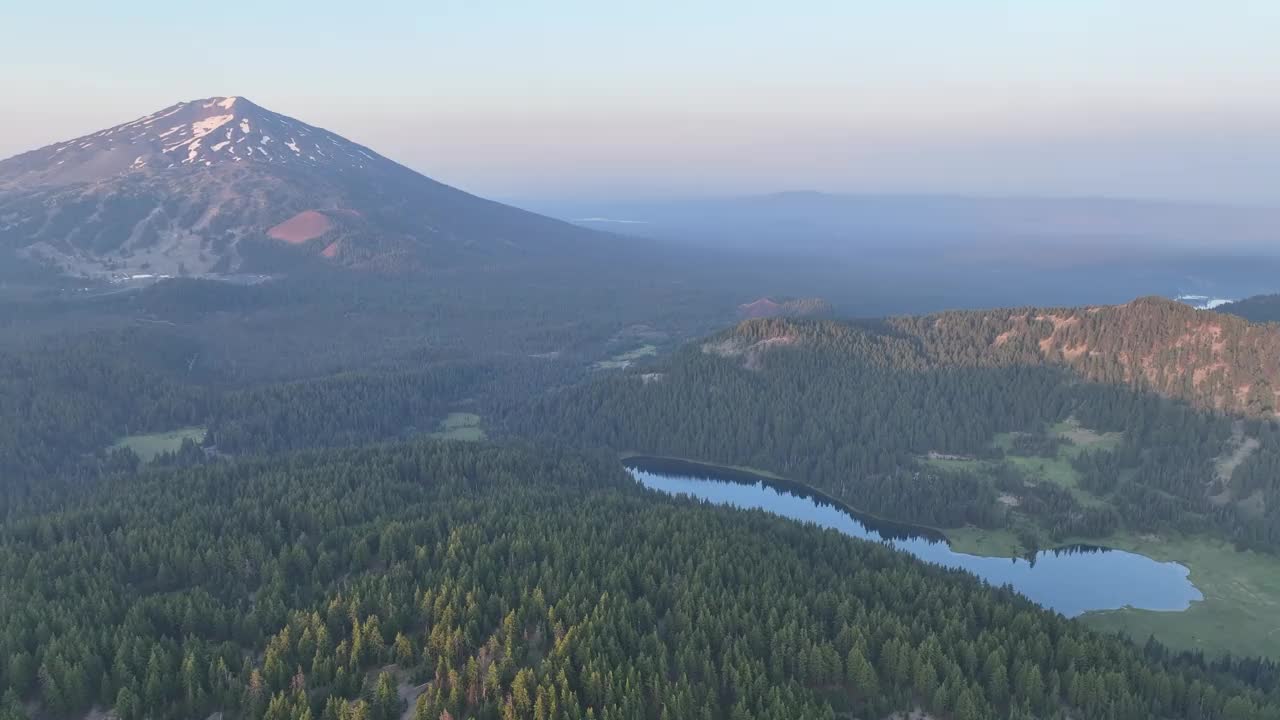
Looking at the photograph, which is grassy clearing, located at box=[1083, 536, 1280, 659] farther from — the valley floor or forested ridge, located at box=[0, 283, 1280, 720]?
forested ridge, located at box=[0, 283, 1280, 720]

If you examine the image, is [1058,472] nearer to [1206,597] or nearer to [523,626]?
[1206,597]

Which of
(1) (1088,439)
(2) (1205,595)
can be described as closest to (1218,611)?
(2) (1205,595)

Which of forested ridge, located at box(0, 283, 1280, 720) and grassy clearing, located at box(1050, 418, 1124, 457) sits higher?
forested ridge, located at box(0, 283, 1280, 720)

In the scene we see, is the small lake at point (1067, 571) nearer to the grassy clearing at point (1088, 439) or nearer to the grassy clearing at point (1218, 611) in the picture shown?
the grassy clearing at point (1218, 611)

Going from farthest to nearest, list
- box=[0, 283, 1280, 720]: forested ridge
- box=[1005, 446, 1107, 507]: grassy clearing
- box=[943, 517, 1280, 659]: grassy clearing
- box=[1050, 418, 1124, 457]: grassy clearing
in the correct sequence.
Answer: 1. box=[1050, 418, 1124, 457]: grassy clearing
2. box=[1005, 446, 1107, 507]: grassy clearing
3. box=[943, 517, 1280, 659]: grassy clearing
4. box=[0, 283, 1280, 720]: forested ridge

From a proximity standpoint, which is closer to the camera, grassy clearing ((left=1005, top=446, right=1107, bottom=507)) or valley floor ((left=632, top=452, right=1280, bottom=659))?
valley floor ((left=632, top=452, right=1280, bottom=659))

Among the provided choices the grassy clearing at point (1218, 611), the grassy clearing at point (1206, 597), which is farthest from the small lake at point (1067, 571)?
the grassy clearing at point (1218, 611)

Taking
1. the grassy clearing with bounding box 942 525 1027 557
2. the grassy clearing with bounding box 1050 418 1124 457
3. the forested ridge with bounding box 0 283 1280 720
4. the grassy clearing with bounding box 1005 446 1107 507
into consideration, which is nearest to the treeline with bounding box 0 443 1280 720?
the forested ridge with bounding box 0 283 1280 720

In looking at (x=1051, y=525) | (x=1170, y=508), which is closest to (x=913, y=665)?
(x=1051, y=525)
